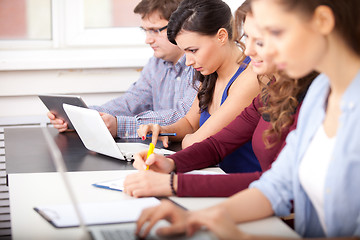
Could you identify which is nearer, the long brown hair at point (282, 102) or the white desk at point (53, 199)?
the white desk at point (53, 199)

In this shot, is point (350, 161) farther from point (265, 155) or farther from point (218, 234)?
point (265, 155)

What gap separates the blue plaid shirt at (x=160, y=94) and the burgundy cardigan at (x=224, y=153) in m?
0.71

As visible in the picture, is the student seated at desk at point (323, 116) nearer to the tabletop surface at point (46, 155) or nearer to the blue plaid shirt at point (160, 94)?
the tabletop surface at point (46, 155)

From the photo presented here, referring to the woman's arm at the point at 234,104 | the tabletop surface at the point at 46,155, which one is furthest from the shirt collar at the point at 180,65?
the woman's arm at the point at 234,104

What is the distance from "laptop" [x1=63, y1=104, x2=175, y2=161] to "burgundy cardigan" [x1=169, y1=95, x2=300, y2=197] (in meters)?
0.22

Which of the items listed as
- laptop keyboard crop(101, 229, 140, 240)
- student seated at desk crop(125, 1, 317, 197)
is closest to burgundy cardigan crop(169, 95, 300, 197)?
student seated at desk crop(125, 1, 317, 197)

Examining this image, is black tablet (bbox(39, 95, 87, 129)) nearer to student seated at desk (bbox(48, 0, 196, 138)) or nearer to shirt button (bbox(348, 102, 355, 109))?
student seated at desk (bbox(48, 0, 196, 138))

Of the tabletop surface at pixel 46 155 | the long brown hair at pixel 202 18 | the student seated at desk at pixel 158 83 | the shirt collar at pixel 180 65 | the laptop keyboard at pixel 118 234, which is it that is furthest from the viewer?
the shirt collar at pixel 180 65

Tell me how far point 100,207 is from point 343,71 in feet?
2.12

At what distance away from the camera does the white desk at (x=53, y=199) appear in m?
1.15

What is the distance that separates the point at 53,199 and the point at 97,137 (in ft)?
1.65

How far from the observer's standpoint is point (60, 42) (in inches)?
129

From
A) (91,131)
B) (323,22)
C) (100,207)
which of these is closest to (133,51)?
(91,131)

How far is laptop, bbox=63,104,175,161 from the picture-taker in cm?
181
